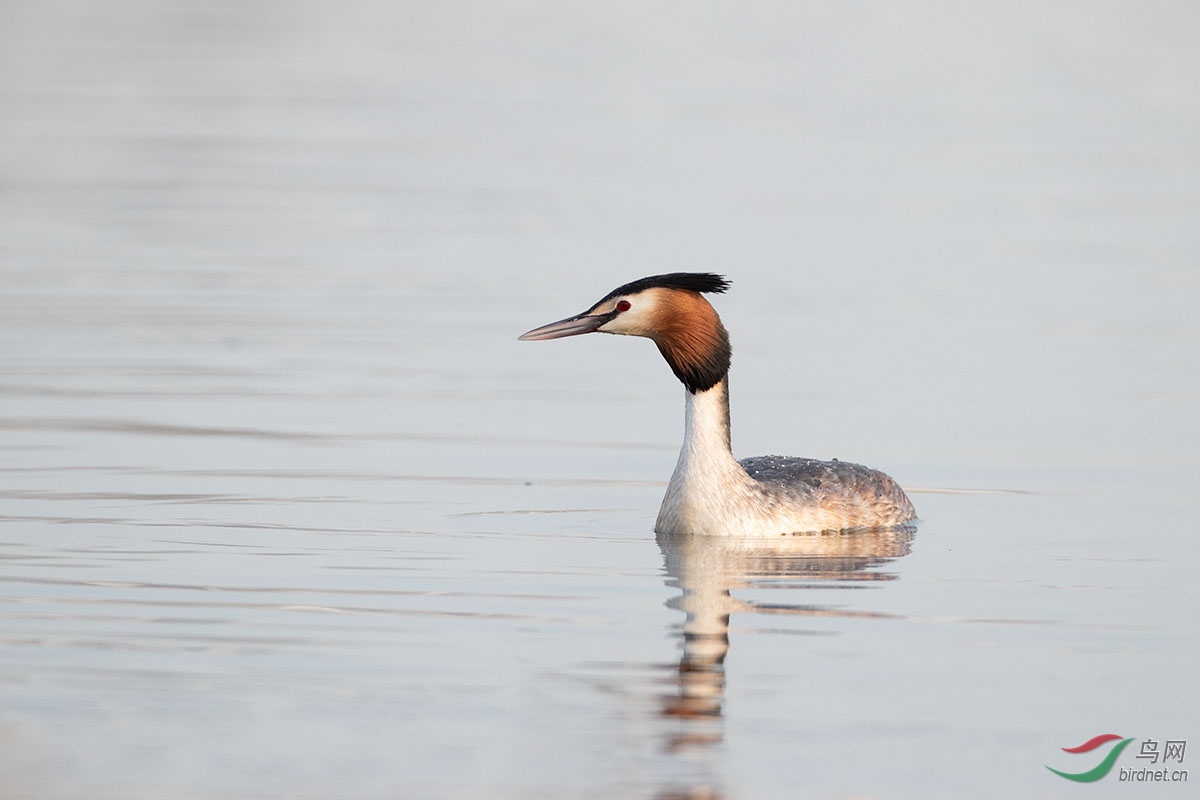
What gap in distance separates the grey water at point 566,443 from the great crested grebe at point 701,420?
0.17 meters

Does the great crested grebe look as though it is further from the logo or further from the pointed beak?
the logo

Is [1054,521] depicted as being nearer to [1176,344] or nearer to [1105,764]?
[1105,764]

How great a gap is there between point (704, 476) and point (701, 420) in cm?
33

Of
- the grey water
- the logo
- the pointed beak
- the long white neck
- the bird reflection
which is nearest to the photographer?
the logo

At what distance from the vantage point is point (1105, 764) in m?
8.56

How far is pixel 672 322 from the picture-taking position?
12.9 metres

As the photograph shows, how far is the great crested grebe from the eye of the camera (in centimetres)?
1281

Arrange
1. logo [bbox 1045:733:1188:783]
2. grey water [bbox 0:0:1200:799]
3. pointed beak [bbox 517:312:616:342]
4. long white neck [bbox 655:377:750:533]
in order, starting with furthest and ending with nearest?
long white neck [bbox 655:377:750:533], pointed beak [bbox 517:312:616:342], grey water [bbox 0:0:1200:799], logo [bbox 1045:733:1188:783]

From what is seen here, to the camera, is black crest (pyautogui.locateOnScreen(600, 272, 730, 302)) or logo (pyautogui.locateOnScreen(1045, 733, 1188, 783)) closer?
logo (pyautogui.locateOnScreen(1045, 733, 1188, 783))

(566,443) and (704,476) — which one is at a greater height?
Answer: (566,443)

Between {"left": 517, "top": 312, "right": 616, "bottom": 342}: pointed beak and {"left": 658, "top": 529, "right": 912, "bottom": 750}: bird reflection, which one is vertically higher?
{"left": 517, "top": 312, "right": 616, "bottom": 342}: pointed beak

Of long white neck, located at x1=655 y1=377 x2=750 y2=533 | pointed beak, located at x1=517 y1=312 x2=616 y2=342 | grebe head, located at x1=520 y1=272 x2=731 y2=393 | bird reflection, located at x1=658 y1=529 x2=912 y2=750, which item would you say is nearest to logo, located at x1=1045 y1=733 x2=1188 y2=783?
bird reflection, located at x1=658 y1=529 x2=912 y2=750

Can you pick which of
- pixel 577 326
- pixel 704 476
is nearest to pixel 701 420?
pixel 704 476

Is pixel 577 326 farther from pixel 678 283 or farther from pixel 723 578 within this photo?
pixel 723 578
